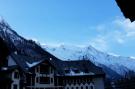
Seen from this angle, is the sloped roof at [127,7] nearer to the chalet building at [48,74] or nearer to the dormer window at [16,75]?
the chalet building at [48,74]

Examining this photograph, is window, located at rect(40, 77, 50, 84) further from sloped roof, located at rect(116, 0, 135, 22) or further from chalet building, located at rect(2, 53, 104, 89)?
sloped roof, located at rect(116, 0, 135, 22)

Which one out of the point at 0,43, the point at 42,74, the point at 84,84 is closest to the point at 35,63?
the point at 42,74

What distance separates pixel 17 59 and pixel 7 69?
7048 mm

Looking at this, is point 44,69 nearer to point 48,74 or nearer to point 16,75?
point 48,74

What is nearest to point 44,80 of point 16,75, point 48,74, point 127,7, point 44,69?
point 48,74

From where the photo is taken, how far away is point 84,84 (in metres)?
73.4

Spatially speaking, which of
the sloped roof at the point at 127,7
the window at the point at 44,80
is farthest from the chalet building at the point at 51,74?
the sloped roof at the point at 127,7

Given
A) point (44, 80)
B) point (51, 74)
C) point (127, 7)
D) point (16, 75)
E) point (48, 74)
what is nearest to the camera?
point (127, 7)

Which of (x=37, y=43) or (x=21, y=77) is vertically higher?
(x=37, y=43)

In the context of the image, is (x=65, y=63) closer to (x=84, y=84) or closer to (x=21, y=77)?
(x=84, y=84)

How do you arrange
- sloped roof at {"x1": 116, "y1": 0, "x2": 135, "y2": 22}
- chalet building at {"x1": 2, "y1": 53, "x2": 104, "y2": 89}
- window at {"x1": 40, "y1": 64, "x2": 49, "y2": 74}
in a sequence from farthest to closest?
window at {"x1": 40, "y1": 64, "x2": 49, "y2": 74}
chalet building at {"x1": 2, "y1": 53, "x2": 104, "y2": 89}
sloped roof at {"x1": 116, "y1": 0, "x2": 135, "y2": 22}

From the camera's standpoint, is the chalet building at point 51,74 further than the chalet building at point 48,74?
Yes

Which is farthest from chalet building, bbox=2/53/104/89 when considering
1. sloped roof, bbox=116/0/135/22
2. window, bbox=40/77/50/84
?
sloped roof, bbox=116/0/135/22

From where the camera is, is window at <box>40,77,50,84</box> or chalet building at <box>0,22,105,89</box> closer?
chalet building at <box>0,22,105,89</box>
